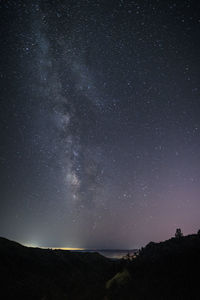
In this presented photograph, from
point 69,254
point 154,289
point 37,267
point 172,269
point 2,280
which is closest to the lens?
point 154,289

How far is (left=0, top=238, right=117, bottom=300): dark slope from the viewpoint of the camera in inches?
Answer: 364

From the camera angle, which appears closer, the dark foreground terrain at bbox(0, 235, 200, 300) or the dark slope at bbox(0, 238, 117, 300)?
the dark foreground terrain at bbox(0, 235, 200, 300)

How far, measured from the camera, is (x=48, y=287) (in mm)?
10555

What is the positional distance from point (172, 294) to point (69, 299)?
167 inches

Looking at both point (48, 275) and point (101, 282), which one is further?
point (48, 275)

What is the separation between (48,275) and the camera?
13766 mm

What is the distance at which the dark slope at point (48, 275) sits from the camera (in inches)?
364

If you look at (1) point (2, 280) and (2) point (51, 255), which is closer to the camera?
(1) point (2, 280)

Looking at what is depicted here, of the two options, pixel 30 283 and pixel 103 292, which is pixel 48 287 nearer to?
pixel 30 283

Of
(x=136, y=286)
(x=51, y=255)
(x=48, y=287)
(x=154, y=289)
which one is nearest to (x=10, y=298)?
(x=48, y=287)

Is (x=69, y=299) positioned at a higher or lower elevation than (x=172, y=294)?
lower

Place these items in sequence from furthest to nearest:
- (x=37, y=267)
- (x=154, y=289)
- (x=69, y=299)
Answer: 1. (x=37, y=267)
2. (x=69, y=299)
3. (x=154, y=289)

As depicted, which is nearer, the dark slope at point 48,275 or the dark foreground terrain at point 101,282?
the dark foreground terrain at point 101,282

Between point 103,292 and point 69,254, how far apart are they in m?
14.6
